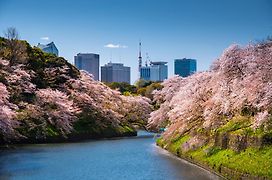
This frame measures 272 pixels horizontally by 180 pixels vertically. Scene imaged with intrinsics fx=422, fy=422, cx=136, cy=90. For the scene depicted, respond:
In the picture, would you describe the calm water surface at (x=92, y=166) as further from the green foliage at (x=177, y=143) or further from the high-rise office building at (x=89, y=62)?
the high-rise office building at (x=89, y=62)

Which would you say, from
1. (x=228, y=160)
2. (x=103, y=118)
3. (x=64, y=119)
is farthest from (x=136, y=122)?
(x=228, y=160)

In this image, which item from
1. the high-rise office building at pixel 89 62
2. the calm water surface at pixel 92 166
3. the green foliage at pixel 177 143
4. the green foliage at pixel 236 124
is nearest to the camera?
the calm water surface at pixel 92 166

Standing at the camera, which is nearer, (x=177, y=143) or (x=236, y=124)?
(x=236, y=124)

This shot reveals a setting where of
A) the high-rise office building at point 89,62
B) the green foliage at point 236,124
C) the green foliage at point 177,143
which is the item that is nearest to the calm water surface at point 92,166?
the green foliage at point 177,143

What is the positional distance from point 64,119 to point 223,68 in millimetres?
23560

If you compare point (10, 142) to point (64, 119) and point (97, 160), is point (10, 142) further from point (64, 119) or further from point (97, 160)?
point (97, 160)

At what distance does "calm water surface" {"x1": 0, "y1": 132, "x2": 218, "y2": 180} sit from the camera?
22.5 metres

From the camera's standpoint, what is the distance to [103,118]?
183 feet

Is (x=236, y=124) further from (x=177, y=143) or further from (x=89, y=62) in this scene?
(x=89, y=62)

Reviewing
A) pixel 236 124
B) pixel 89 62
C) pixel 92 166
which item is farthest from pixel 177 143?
pixel 89 62

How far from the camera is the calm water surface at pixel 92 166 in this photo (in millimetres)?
22484

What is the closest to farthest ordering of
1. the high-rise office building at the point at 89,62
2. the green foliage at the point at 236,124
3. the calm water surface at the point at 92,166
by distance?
the calm water surface at the point at 92,166
the green foliage at the point at 236,124
the high-rise office building at the point at 89,62

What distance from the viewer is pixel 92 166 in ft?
85.6

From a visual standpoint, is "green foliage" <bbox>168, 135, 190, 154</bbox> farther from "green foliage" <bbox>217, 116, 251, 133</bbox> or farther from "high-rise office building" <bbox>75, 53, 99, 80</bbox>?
"high-rise office building" <bbox>75, 53, 99, 80</bbox>
